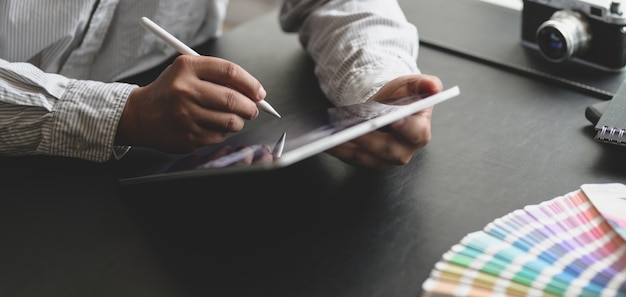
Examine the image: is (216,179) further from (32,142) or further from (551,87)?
(551,87)

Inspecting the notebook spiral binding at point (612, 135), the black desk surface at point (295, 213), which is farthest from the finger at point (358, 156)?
the notebook spiral binding at point (612, 135)

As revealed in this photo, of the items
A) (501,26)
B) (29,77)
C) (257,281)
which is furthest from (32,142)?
(501,26)

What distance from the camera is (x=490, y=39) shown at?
1284 millimetres

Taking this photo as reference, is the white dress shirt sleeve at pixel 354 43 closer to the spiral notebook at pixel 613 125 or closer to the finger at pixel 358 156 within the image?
the finger at pixel 358 156

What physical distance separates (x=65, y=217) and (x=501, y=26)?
0.84m

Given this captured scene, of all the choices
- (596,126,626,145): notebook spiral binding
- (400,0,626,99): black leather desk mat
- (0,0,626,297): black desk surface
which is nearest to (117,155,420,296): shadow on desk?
(0,0,626,297): black desk surface

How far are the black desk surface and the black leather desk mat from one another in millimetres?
72

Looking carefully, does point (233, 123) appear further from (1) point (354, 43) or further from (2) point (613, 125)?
(2) point (613, 125)

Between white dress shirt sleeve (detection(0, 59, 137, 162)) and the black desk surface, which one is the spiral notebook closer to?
the black desk surface

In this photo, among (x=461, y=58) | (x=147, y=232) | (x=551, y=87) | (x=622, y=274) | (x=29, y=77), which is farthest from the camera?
(x=461, y=58)

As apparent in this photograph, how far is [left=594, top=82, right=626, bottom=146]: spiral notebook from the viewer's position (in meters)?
0.96

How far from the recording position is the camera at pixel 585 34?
44.5 inches

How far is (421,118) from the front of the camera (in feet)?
2.89

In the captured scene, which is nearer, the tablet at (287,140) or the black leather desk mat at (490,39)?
the tablet at (287,140)
